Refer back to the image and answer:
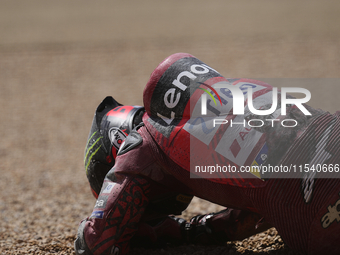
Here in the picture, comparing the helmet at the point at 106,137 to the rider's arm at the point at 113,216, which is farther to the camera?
the helmet at the point at 106,137

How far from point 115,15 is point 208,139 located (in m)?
17.3

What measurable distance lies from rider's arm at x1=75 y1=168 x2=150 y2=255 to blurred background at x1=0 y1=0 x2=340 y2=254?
2.41 feet

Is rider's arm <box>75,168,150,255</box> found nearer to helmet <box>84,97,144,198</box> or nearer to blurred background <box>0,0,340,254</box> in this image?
helmet <box>84,97,144,198</box>

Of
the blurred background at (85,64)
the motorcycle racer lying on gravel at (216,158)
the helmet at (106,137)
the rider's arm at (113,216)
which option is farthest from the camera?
the blurred background at (85,64)

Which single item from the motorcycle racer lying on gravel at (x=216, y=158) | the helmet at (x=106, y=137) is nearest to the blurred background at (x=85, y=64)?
the helmet at (x=106, y=137)

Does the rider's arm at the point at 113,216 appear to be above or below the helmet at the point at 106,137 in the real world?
below

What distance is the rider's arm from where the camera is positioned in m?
2.54

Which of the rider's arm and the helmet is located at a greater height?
the helmet

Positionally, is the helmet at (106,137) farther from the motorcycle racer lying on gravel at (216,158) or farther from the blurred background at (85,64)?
the blurred background at (85,64)

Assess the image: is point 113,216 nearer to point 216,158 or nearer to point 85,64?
point 216,158

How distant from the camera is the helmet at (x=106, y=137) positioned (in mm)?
2850

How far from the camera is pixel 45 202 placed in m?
5.05

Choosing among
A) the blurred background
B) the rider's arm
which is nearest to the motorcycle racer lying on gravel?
the rider's arm

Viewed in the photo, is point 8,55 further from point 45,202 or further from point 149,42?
point 45,202
